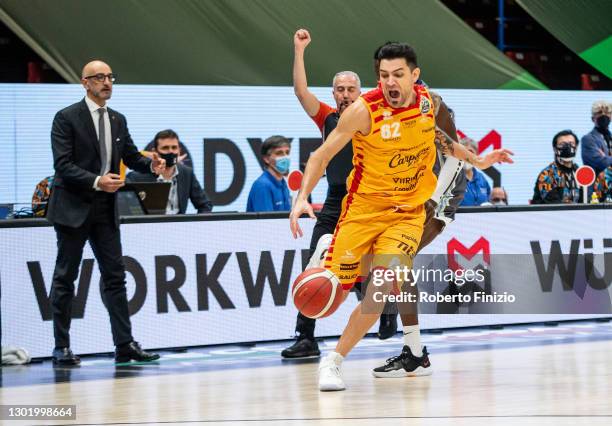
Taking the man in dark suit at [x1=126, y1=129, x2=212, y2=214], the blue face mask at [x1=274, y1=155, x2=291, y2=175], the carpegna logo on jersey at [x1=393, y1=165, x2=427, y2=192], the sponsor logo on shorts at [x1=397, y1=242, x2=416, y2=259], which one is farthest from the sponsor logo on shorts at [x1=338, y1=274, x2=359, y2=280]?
the man in dark suit at [x1=126, y1=129, x2=212, y2=214]

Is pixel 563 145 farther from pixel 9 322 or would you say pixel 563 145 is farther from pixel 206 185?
pixel 9 322

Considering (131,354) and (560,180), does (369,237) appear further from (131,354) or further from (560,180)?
(560,180)

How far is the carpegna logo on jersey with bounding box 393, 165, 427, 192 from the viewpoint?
269 inches

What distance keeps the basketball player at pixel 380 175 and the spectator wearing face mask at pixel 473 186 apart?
13.4 ft

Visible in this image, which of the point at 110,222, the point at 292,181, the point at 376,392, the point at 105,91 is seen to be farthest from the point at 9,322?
the point at 376,392

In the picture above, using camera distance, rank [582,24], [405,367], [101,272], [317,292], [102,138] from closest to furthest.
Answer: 1. [317,292]
2. [405,367]
3. [101,272]
4. [102,138]
5. [582,24]

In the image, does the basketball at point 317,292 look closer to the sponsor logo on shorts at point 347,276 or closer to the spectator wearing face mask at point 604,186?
the sponsor logo on shorts at point 347,276

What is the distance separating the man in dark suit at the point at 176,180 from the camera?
33.8 ft

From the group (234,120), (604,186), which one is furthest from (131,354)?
(234,120)

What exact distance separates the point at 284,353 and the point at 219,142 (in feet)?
20.3

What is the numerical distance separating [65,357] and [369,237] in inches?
111

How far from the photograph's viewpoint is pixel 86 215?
839 cm

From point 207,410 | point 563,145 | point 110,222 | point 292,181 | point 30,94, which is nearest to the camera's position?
point 207,410

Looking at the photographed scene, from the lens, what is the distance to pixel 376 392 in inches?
262
